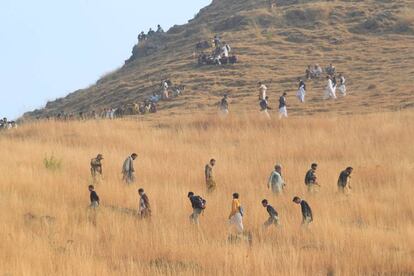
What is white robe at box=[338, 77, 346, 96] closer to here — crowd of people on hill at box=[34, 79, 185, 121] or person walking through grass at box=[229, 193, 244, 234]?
crowd of people on hill at box=[34, 79, 185, 121]

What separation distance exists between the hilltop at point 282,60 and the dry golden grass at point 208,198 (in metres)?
7.11

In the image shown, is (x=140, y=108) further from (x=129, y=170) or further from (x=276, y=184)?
(x=276, y=184)

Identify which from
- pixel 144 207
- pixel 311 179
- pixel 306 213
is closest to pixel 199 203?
pixel 144 207

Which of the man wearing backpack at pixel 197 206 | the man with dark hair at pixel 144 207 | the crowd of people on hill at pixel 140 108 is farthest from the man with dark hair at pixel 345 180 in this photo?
the crowd of people on hill at pixel 140 108

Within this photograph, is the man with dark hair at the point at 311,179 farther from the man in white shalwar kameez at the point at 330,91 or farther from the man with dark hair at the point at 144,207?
the man in white shalwar kameez at the point at 330,91

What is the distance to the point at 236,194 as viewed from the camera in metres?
14.4

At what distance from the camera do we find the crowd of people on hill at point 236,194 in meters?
13.9

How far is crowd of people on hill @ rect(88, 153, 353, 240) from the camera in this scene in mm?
13875

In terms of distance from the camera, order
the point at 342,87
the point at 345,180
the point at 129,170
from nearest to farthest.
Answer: the point at 345,180 → the point at 129,170 → the point at 342,87

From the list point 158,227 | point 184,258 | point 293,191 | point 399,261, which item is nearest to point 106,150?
point 293,191

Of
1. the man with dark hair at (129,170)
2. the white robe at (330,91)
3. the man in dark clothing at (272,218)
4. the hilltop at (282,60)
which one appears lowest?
the man in dark clothing at (272,218)

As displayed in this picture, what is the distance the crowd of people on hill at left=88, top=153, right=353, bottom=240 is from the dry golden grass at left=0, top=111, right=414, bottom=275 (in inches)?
10.5

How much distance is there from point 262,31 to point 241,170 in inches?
1546

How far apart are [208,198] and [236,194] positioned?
10.0ft
